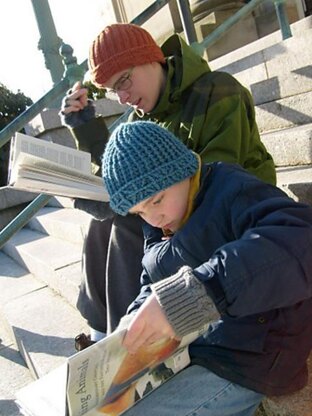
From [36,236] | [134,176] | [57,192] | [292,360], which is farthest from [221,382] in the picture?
[36,236]

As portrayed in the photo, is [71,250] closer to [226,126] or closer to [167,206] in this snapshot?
[226,126]

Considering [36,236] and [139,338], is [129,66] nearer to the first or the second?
[139,338]

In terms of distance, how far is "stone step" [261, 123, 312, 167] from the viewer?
7.92ft

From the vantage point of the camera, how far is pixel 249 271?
1.07 meters

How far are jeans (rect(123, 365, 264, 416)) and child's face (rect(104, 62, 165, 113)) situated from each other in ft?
3.54

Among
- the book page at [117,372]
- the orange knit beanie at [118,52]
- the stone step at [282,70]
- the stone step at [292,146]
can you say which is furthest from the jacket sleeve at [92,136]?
the stone step at [282,70]

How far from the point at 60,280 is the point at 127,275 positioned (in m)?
1.42

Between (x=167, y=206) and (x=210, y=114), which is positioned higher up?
(x=210, y=114)

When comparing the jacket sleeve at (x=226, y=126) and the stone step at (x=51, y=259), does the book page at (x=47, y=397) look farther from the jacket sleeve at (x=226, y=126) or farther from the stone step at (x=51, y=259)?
the stone step at (x=51, y=259)

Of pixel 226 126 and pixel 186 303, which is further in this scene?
pixel 226 126

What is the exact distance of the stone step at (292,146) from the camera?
241 centimetres

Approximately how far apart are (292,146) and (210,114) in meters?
0.85

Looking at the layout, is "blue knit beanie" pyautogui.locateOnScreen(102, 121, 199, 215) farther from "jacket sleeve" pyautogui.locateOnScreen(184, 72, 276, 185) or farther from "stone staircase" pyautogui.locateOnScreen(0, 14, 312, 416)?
"stone staircase" pyautogui.locateOnScreen(0, 14, 312, 416)

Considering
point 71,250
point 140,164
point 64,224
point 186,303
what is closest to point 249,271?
point 186,303
